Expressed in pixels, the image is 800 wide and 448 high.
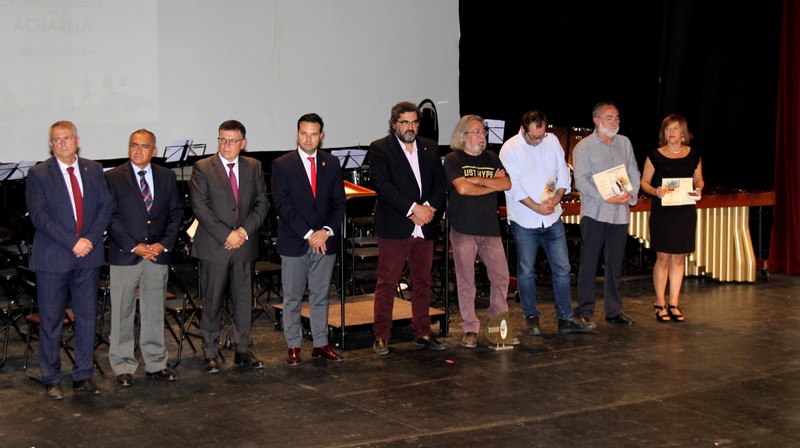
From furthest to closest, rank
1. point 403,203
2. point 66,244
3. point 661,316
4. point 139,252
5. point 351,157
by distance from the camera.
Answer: point 351,157, point 661,316, point 403,203, point 139,252, point 66,244

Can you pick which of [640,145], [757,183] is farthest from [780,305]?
[640,145]

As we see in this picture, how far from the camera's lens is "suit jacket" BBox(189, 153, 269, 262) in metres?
6.75

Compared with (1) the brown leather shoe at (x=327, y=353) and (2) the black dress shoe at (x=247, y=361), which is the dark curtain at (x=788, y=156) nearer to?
(1) the brown leather shoe at (x=327, y=353)

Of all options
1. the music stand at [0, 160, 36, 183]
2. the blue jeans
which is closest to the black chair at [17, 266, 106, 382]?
the music stand at [0, 160, 36, 183]

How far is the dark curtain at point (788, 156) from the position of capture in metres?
11.0

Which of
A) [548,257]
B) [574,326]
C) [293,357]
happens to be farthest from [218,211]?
[574,326]

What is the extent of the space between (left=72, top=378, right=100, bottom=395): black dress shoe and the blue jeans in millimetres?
3372

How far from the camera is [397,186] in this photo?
23.9 feet

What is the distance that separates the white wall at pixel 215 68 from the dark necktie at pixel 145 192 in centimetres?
527

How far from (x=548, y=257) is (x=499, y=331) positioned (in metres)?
0.86

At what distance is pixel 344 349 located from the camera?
24.9 ft

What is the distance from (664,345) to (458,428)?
8.67ft

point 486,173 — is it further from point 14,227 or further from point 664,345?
point 14,227

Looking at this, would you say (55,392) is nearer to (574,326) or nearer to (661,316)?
(574,326)
